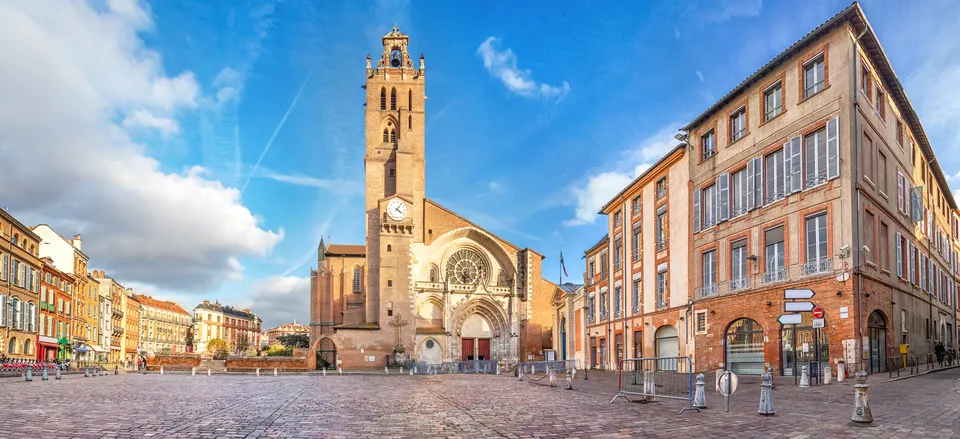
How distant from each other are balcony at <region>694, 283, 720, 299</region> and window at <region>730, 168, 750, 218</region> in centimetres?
305

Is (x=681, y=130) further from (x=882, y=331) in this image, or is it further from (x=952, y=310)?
(x=952, y=310)

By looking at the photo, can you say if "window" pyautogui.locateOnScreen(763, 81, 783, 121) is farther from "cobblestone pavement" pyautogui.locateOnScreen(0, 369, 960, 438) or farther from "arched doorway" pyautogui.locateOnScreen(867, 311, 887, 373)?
"cobblestone pavement" pyautogui.locateOnScreen(0, 369, 960, 438)

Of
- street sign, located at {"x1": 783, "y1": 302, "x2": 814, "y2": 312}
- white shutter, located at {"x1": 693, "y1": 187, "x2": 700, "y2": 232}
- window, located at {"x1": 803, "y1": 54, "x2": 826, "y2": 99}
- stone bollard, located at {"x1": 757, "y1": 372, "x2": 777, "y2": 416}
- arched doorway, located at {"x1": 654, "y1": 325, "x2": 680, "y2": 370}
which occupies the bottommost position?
arched doorway, located at {"x1": 654, "y1": 325, "x2": 680, "y2": 370}

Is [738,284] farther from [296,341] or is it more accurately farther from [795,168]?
[296,341]

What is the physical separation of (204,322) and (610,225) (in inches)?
4850

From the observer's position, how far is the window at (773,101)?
25312 mm

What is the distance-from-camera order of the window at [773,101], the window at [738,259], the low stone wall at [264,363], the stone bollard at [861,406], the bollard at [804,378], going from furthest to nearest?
the low stone wall at [264,363]
the window at [738,259]
the window at [773,101]
the bollard at [804,378]
the stone bollard at [861,406]

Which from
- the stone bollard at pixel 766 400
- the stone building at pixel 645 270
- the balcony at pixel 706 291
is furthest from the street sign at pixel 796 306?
the stone building at pixel 645 270

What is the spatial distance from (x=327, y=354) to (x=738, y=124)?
4240cm

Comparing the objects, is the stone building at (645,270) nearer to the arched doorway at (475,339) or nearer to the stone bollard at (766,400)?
the stone bollard at (766,400)

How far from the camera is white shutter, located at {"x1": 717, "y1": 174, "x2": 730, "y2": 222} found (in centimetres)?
2805

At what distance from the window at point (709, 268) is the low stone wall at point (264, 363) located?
3475cm

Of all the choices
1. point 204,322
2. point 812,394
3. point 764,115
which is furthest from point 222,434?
point 204,322

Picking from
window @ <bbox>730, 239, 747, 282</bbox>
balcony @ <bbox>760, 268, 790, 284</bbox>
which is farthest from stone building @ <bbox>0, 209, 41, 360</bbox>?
balcony @ <bbox>760, 268, 790, 284</bbox>
